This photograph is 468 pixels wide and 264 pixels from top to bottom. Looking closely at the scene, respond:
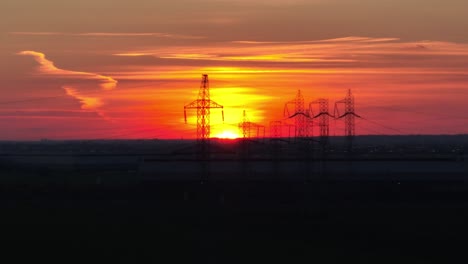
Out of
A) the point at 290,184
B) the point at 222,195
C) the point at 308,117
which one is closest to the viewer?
the point at 222,195

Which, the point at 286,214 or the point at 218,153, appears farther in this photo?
the point at 218,153

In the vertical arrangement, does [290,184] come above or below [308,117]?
below

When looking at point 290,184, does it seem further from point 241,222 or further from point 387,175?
point 241,222

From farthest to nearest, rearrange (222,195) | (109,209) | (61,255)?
(222,195), (109,209), (61,255)

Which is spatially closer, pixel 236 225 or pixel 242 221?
pixel 236 225

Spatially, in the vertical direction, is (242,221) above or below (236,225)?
above

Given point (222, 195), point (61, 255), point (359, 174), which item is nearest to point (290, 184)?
point (222, 195)

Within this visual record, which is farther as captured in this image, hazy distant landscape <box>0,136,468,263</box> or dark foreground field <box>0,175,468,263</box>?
hazy distant landscape <box>0,136,468,263</box>

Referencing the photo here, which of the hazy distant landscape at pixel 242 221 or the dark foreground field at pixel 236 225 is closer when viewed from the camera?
the dark foreground field at pixel 236 225
